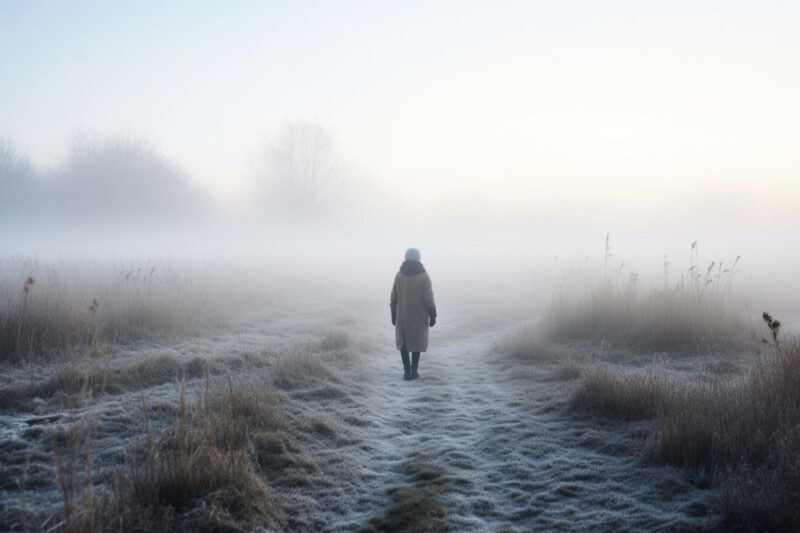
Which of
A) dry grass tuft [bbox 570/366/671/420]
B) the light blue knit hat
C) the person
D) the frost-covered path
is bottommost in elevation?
the frost-covered path

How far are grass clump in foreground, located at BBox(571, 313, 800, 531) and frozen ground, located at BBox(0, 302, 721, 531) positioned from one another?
254 millimetres

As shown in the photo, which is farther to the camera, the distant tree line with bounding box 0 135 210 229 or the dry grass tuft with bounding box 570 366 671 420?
the distant tree line with bounding box 0 135 210 229

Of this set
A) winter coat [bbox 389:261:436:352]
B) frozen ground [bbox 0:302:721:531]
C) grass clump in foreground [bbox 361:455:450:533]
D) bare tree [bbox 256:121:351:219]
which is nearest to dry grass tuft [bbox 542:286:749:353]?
frozen ground [bbox 0:302:721:531]

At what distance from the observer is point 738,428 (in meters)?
4.46

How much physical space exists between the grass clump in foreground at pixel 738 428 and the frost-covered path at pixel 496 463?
25cm

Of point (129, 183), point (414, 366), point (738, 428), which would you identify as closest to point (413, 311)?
point (414, 366)

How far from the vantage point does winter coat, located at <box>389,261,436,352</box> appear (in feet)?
30.1

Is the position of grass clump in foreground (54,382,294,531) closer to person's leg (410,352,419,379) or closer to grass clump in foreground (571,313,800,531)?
grass clump in foreground (571,313,800,531)

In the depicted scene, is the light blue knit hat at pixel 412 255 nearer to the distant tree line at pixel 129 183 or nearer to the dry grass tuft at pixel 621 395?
the dry grass tuft at pixel 621 395

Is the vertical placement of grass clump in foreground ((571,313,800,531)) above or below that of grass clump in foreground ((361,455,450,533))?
above

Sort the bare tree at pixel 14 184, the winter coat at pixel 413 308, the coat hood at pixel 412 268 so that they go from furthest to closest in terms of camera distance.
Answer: the bare tree at pixel 14 184 < the coat hood at pixel 412 268 < the winter coat at pixel 413 308

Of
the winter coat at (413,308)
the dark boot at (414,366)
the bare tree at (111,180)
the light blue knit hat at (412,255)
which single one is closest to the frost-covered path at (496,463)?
the dark boot at (414,366)

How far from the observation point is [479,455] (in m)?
5.38

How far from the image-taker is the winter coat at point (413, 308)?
9.17 m
